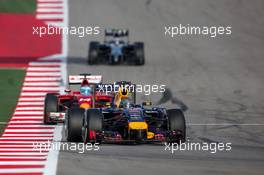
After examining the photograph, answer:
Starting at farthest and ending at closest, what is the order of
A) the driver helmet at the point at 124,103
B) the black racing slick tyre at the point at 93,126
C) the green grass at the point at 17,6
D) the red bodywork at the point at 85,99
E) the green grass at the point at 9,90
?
the green grass at the point at 17,6
the green grass at the point at 9,90
the red bodywork at the point at 85,99
the driver helmet at the point at 124,103
the black racing slick tyre at the point at 93,126

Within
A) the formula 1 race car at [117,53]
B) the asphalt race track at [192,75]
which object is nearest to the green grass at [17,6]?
the asphalt race track at [192,75]

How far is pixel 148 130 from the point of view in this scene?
88.4ft

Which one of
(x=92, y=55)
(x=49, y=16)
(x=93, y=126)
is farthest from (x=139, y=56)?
(x=93, y=126)

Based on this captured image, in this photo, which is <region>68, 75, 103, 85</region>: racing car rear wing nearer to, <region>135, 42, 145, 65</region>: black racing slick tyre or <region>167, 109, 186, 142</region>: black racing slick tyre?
<region>167, 109, 186, 142</region>: black racing slick tyre

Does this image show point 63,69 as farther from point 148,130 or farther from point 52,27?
point 148,130

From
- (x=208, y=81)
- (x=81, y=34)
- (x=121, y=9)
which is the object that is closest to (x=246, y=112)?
(x=208, y=81)

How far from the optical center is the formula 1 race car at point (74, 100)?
31125 mm

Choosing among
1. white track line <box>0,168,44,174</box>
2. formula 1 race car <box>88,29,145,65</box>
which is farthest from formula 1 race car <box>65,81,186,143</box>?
formula 1 race car <box>88,29,145,65</box>

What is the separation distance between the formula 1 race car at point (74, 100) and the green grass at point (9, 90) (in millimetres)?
1672

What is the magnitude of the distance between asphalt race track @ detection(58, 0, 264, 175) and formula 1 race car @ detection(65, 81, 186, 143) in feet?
1.13

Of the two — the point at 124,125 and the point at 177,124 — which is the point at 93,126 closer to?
the point at 124,125

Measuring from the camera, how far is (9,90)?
3931 cm

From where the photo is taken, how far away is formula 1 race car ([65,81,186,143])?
2623 centimetres

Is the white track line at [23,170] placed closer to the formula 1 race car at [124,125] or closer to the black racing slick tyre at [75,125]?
the formula 1 race car at [124,125]
